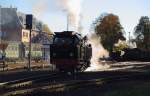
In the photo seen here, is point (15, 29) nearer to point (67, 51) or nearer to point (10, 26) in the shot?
point (10, 26)

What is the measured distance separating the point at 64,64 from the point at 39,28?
269 feet

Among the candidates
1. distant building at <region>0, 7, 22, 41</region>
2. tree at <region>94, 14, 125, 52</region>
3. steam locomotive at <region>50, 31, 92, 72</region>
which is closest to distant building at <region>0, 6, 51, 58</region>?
distant building at <region>0, 7, 22, 41</region>

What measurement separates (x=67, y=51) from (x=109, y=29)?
81979 mm

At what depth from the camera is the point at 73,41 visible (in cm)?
3712

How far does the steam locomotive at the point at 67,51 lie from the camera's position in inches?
1437

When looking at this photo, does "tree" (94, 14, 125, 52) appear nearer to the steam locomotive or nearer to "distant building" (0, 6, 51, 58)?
"distant building" (0, 6, 51, 58)

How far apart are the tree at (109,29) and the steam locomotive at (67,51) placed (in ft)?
245

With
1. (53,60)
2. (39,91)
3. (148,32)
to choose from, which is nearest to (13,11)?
(148,32)

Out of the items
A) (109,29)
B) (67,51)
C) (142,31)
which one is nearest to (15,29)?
(109,29)

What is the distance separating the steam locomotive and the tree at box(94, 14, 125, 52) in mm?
74814

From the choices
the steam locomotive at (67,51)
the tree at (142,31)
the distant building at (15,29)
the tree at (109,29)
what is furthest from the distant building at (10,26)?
the steam locomotive at (67,51)

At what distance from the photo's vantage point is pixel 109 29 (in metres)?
118

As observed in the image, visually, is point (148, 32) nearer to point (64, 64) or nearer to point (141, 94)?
point (64, 64)

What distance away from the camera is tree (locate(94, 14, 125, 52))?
11356 centimetres
